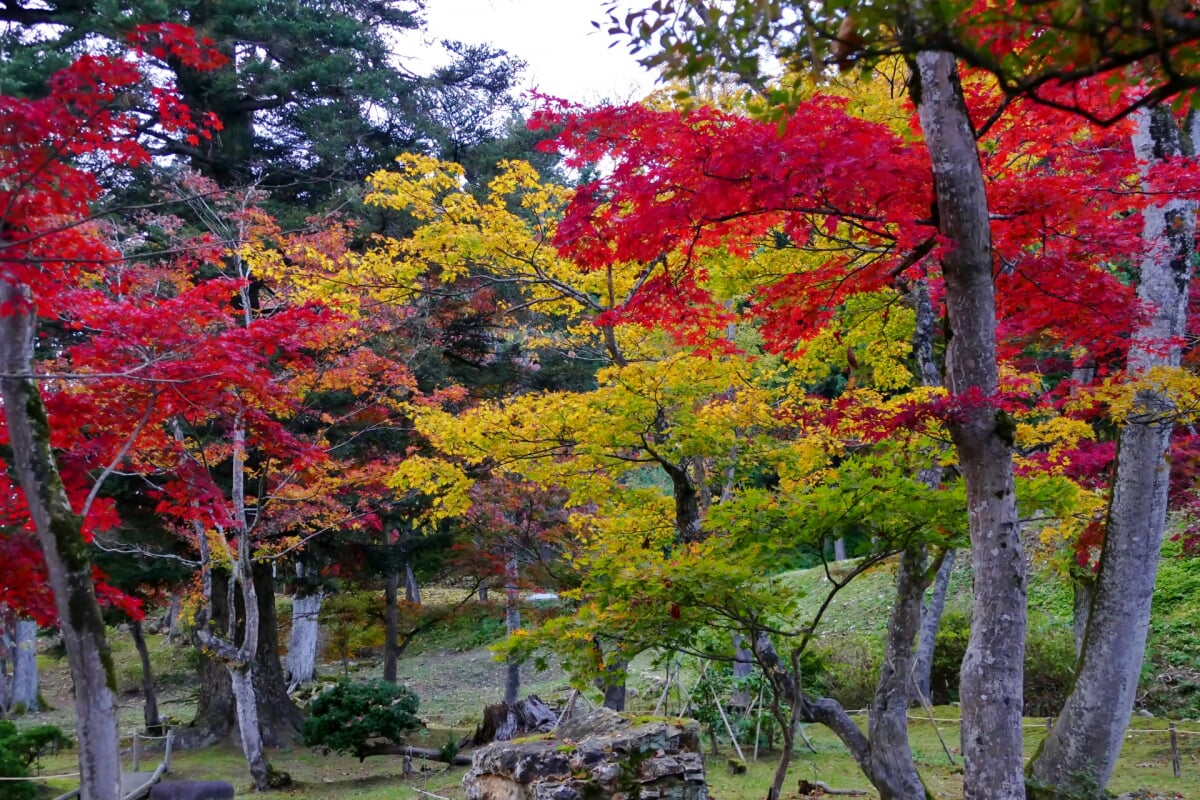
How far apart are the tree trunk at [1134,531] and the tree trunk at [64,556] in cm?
546

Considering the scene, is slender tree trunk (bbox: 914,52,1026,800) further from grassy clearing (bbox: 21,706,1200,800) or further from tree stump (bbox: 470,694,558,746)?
tree stump (bbox: 470,694,558,746)

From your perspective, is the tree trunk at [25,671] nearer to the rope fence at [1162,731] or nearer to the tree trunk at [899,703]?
the rope fence at [1162,731]

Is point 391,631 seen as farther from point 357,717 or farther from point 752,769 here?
point 752,769

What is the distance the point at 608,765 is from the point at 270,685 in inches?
Answer: 369

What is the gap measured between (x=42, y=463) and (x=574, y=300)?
4.87 meters

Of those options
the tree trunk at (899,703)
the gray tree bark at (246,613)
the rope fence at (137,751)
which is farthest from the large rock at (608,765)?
the rope fence at (137,751)

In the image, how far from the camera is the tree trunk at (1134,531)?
5.13m

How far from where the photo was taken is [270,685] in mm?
12484

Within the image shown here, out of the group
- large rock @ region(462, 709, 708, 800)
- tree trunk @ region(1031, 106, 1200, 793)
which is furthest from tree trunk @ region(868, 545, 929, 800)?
large rock @ region(462, 709, 708, 800)

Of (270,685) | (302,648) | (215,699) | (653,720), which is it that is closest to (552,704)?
(270,685)

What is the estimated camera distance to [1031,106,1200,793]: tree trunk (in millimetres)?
5129

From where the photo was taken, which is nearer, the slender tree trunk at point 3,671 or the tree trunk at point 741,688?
the tree trunk at point 741,688

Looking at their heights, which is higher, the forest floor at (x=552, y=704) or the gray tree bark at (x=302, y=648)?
the gray tree bark at (x=302, y=648)

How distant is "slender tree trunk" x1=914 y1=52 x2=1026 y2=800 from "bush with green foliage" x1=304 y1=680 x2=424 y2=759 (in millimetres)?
8451
